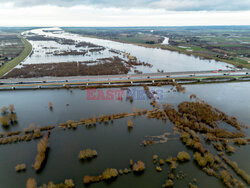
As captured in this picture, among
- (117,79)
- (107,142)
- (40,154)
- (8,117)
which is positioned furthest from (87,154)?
(117,79)

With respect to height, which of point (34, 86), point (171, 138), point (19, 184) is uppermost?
point (34, 86)

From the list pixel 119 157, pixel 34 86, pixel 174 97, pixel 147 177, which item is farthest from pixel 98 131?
pixel 34 86

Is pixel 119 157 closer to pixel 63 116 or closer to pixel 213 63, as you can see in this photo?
pixel 63 116

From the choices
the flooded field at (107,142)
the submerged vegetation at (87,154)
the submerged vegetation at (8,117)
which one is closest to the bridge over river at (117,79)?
the flooded field at (107,142)

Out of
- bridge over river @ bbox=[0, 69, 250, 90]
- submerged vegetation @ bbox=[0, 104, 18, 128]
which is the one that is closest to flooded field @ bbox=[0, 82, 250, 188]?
submerged vegetation @ bbox=[0, 104, 18, 128]

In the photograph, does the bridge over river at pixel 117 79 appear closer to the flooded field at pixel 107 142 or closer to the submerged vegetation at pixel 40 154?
the flooded field at pixel 107 142

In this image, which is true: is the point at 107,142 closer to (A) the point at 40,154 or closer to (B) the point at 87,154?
(B) the point at 87,154
